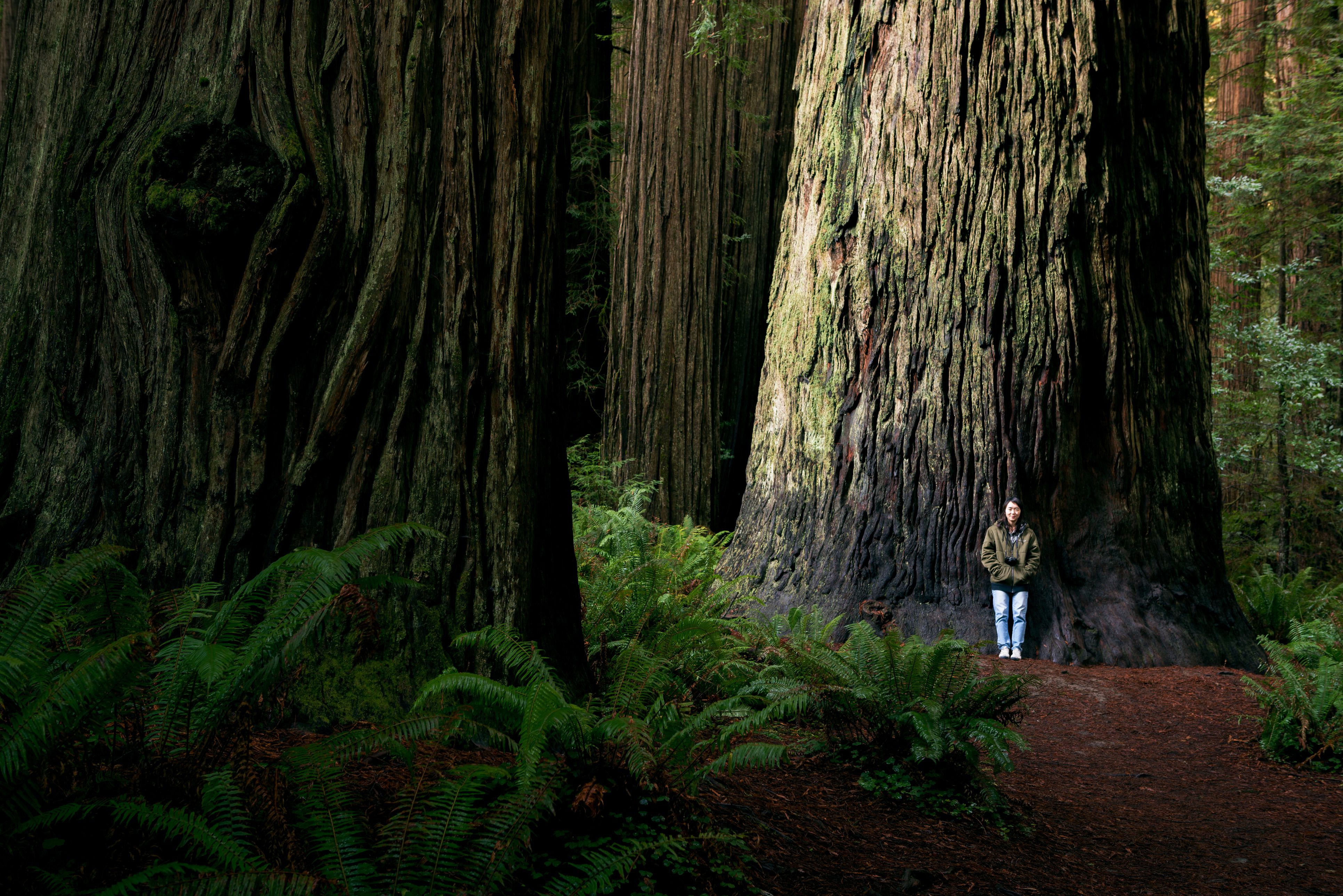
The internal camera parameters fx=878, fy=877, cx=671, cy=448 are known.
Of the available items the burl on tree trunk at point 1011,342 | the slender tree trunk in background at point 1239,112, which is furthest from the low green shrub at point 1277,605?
the slender tree trunk in background at point 1239,112

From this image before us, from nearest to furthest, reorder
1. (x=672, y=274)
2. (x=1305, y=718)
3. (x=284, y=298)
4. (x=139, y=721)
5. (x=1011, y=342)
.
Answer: (x=139, y=721)
(x=284, y=298)
(x=1305, y=718)
(x=1011, y=342)
(x=672, y=274)

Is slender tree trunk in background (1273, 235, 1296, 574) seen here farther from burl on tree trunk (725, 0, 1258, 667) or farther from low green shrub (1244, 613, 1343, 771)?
low green shrub (1244, 613, 1343, 771)

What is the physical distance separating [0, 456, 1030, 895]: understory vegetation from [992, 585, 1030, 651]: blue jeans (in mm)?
3114

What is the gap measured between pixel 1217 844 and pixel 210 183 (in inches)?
183

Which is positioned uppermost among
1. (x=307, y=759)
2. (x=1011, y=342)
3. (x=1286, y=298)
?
(x=1286, y=298)

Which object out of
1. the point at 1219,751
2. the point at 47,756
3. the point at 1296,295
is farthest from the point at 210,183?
the point at 1296,295

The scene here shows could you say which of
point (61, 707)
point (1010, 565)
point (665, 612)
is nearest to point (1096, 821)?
point (665, 612)

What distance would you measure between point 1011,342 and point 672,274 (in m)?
3.95

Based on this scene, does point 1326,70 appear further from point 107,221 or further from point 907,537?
point 107,221

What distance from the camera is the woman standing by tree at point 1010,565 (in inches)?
244

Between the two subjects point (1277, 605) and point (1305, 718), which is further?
point (1277, 605)

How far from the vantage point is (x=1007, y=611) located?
20.8 ft

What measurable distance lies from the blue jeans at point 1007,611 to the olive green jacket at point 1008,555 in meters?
0.05

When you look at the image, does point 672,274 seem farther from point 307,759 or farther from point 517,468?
point 307,759
